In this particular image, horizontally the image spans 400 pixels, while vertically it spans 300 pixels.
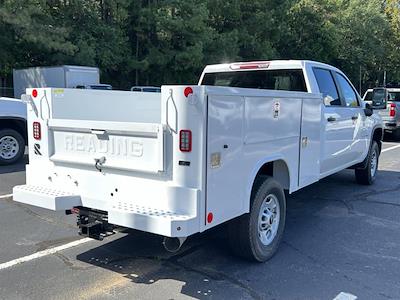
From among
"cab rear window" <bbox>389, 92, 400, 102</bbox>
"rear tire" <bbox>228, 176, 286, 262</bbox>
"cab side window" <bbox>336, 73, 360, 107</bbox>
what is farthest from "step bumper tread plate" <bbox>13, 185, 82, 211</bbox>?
"cab rear window" <bbox>389, 92, 400, 102</bbox>

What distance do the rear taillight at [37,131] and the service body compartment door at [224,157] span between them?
193 cm

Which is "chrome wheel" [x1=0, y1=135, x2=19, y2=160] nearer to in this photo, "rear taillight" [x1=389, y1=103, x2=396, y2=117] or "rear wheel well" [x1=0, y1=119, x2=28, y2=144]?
"rear wheel well" [x1=0, y1=119, x2=28, y2=144]

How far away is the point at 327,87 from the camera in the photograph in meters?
6.28

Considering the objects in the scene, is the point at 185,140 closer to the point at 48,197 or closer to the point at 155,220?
the point at 155,220

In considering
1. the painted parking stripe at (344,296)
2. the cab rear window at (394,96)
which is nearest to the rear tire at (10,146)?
the painted parking stripe at (344,296)

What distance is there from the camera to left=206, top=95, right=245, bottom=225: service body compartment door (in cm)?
362

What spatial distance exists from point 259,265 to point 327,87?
292 centimetres

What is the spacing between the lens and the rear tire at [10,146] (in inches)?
376

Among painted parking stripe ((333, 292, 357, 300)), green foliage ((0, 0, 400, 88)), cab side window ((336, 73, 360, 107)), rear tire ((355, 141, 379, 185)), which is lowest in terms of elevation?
painted parking stripe ((333, 292, 357, 300))

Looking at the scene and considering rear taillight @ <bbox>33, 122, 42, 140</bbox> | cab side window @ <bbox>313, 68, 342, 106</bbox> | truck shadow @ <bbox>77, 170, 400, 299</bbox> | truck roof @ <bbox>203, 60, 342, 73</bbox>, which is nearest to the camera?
truck shadow @ <bbox>77, 170, 400, 299</bbox>

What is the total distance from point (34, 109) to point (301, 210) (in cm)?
393

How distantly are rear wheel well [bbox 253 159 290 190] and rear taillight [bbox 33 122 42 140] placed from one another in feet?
7.34

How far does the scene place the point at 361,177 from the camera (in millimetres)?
8289

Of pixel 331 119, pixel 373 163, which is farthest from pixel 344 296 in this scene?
pixel 373 163
